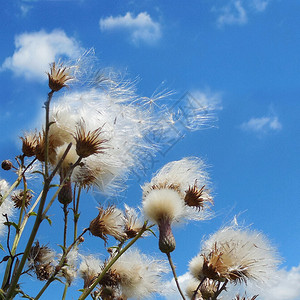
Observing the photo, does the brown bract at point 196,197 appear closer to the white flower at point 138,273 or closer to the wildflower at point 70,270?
the white flower at point 138,273

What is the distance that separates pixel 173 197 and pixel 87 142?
2.43ft

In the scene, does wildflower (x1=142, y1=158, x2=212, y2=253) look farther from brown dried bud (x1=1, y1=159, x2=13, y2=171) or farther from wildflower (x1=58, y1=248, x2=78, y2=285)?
brown dried bud (x1=1, y1=159, x2=13, y2=171)

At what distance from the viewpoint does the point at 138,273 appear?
248 centimetres

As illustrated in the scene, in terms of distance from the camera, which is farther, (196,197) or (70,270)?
(196,197)

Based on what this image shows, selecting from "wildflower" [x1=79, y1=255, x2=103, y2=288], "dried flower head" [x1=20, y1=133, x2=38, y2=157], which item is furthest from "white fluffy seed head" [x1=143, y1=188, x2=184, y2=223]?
"dried flower head" [x1=20, y1=133, x2=38, y2=157]

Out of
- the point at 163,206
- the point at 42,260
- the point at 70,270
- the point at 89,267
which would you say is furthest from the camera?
the point at 89,267

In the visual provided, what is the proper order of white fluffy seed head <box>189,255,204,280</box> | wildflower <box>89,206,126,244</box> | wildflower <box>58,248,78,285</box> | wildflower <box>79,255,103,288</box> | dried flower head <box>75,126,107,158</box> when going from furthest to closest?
wildflower <box>79,255,103,288</box> → white fluffy seed head <box>189,255,204,280</box> → wildflower <box>89,206,126,244</box> → wildflower <box>58,248,78,285</box> → dried flower head <box>75,126,107,158</box>

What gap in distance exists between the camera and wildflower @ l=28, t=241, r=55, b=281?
2084 millimetres

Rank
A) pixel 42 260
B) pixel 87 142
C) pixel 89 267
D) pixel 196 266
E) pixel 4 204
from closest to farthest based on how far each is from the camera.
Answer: pixel 87 142
pixel 42 260
pixel 196 266
pixel 89 267
pixel 4 204

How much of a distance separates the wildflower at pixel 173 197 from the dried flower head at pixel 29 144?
738 mm

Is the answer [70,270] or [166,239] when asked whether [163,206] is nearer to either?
[166,239]

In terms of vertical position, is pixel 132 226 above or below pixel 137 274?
above

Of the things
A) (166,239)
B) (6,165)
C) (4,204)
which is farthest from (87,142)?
(4,204)

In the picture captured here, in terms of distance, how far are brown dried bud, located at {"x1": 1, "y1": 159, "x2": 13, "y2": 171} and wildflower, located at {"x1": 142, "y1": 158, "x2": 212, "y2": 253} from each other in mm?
823
